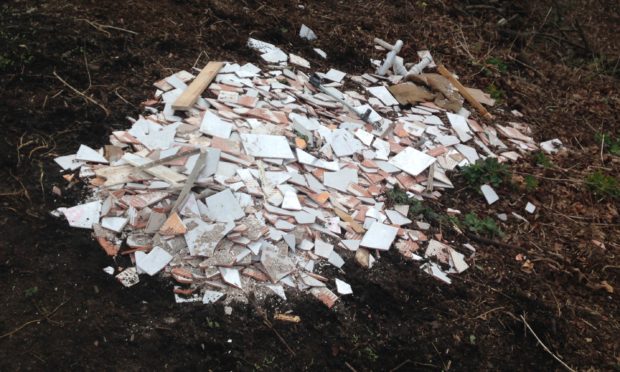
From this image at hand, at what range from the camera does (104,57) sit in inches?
185

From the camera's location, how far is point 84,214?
3406 millimetres

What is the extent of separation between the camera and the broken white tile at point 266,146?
3.99 metres

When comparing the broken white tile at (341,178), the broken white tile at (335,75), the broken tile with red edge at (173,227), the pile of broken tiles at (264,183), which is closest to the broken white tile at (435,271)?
the pile of broken tiles at (264,183)

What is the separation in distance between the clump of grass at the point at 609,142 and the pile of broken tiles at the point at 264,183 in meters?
1.37

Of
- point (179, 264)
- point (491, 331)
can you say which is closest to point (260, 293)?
point (179, 264)

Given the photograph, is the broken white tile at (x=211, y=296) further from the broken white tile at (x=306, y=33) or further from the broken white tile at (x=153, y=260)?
the broken white tile at (x=306, y=33)

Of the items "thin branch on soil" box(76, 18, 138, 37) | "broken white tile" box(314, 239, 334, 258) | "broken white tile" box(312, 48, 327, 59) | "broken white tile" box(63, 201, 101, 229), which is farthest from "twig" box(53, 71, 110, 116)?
"broken white tile" box(312, 48, 327, 59)

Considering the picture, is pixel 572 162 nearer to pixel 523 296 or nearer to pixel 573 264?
pixel 573 264

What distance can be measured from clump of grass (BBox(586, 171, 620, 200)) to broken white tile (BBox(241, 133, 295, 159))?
11.1 feet

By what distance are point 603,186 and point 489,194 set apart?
1.47 meters

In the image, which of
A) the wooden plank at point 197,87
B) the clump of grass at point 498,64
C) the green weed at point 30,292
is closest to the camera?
the green weed at point 30,292

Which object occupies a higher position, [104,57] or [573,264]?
[104,57]

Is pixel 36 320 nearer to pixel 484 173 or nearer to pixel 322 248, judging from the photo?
pixel 322 248

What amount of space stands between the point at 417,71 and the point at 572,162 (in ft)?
6.87
